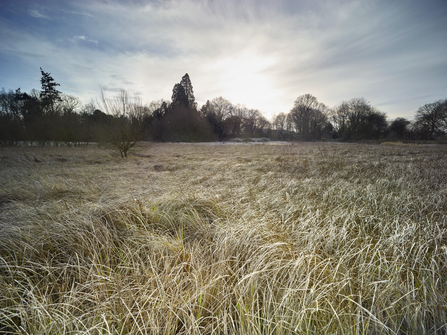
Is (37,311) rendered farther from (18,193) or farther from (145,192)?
(18,193)

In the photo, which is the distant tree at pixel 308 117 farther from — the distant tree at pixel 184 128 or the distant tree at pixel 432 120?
the distant tree at pixel 184 128

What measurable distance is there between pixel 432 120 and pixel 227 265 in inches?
1333

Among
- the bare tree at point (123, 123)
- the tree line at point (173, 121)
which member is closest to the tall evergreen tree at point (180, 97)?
the tree line at point (173, 121)

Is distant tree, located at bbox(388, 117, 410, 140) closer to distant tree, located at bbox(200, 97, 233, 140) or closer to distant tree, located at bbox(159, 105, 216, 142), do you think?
distant tree, located at bbox(200, 97, 233, 140)

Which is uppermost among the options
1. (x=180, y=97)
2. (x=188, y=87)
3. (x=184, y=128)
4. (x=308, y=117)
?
(x=188, y=87)

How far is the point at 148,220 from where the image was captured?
2213mm

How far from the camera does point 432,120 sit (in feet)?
76.3

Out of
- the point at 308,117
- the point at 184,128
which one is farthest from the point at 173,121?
the point at 308,117

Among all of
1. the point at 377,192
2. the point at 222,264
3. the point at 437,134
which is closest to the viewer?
the point at 222,264

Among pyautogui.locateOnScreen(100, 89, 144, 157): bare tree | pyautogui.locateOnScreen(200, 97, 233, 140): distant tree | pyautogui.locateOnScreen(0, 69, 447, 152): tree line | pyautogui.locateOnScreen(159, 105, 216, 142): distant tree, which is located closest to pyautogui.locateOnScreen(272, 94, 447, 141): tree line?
pyautogui.locateOnScreen(0, 69, 447, 152): tree line

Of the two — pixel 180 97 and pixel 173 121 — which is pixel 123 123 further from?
pixel 180 97

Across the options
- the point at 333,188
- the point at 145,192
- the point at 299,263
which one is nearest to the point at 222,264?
the point at 299,263

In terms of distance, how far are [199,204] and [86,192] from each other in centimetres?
205

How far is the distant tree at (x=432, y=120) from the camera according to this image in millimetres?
22472
